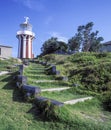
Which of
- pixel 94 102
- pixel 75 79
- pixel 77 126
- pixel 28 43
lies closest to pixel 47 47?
pixel 28 43

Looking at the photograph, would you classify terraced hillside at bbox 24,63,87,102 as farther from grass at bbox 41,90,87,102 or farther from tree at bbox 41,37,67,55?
tree at bbox 41,37,67,55

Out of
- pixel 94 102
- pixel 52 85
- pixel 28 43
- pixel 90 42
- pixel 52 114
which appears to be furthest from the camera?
pixel 90 42

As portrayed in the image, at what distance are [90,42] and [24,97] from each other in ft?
88.2

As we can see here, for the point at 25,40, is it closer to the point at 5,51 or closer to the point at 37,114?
the point at 5,51

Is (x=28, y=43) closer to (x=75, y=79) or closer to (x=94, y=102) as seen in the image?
(x=75, y=79)

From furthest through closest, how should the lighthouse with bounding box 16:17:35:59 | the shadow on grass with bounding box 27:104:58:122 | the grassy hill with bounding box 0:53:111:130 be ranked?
the lighthouse with bounding box 16:17:35:59
the shadow on grass with bounding box 27:104:58:122
the grassy hill with bounding box 0:53:111:130

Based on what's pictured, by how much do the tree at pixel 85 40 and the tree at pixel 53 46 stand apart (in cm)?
138

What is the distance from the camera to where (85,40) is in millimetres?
31859

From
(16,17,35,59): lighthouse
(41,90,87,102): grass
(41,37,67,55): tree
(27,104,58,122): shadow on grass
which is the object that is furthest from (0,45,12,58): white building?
(27,104,58,122): shadow on grass

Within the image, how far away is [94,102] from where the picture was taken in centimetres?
659

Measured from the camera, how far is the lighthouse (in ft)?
94.1

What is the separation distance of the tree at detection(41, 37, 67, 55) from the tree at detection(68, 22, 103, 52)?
54.5 inches

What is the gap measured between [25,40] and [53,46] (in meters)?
4.44

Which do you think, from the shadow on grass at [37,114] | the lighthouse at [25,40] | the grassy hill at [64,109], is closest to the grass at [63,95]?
the grassy hill at [64,109]
